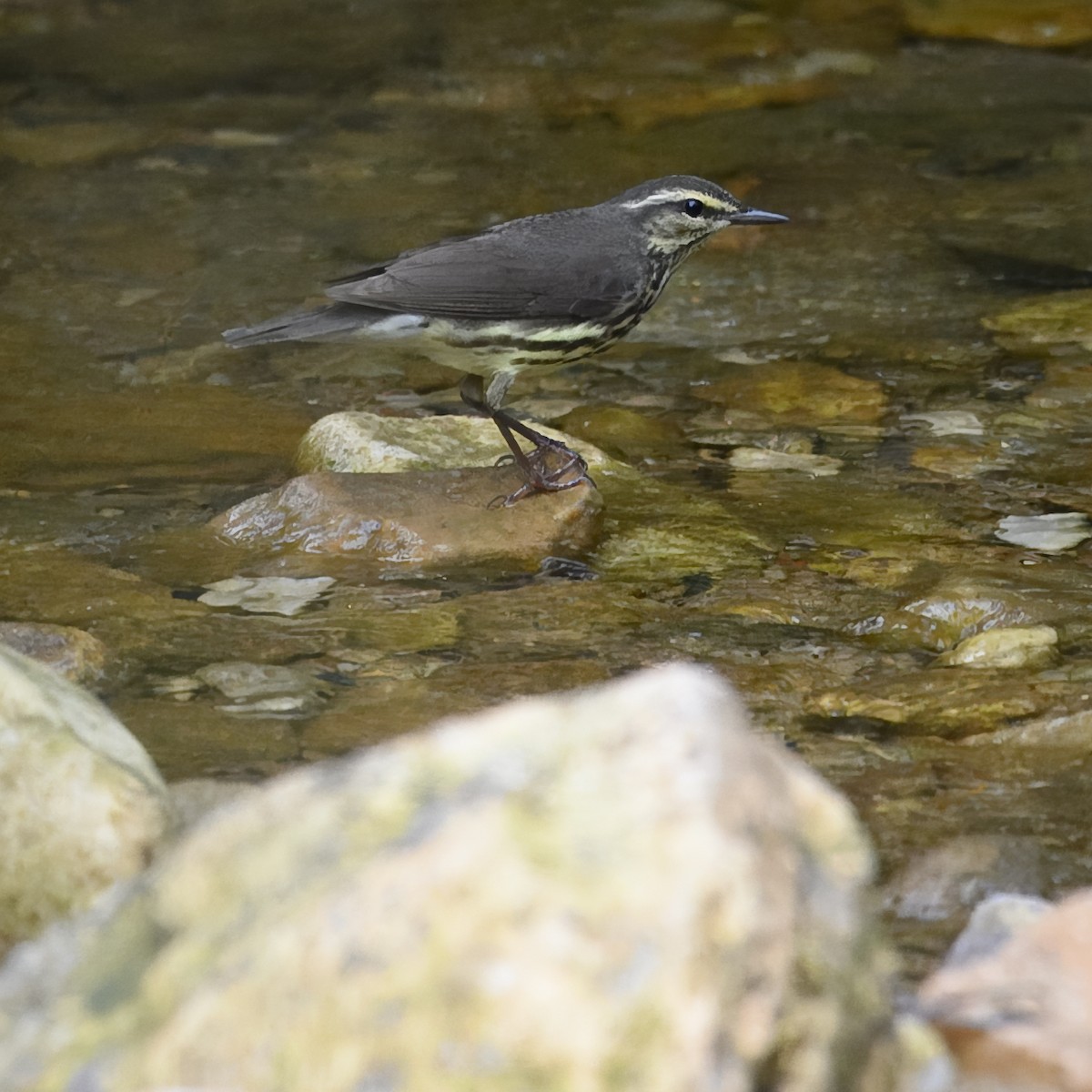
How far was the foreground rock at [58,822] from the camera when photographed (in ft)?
10.2

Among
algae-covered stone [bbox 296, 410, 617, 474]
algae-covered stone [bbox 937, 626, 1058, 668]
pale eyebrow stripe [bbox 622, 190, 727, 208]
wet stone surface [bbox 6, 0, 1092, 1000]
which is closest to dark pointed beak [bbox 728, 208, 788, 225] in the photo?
pale eyebrow stripe [bbox 622, 190, 727, 208]

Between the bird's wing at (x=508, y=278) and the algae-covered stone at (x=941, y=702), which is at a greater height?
the bird's wing at (x=508, y=278)

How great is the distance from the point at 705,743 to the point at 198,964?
791mm

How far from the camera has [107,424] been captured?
7027 millimetres

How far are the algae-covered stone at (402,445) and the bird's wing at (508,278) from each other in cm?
Answer: 58

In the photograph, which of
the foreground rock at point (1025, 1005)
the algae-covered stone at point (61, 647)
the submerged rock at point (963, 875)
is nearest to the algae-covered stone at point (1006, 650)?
the submerged rock at point (963, 875)

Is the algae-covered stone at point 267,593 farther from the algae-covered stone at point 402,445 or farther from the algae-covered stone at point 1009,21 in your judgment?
the algae-covered stone at point 1009,21

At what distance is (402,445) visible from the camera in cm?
639

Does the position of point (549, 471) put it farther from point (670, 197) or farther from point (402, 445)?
point (670, 197)

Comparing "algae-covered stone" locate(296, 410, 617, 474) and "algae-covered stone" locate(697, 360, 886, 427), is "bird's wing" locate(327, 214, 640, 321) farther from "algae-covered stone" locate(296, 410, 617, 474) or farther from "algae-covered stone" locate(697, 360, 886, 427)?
"algae-covered stone" locate(697, 360, 886, 427)

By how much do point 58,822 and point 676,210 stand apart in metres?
4.08

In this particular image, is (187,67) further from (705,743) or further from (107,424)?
(705,743)

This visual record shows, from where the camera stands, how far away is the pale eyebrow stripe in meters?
6.48

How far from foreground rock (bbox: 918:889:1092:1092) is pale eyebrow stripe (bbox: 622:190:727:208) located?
13.2 feet
